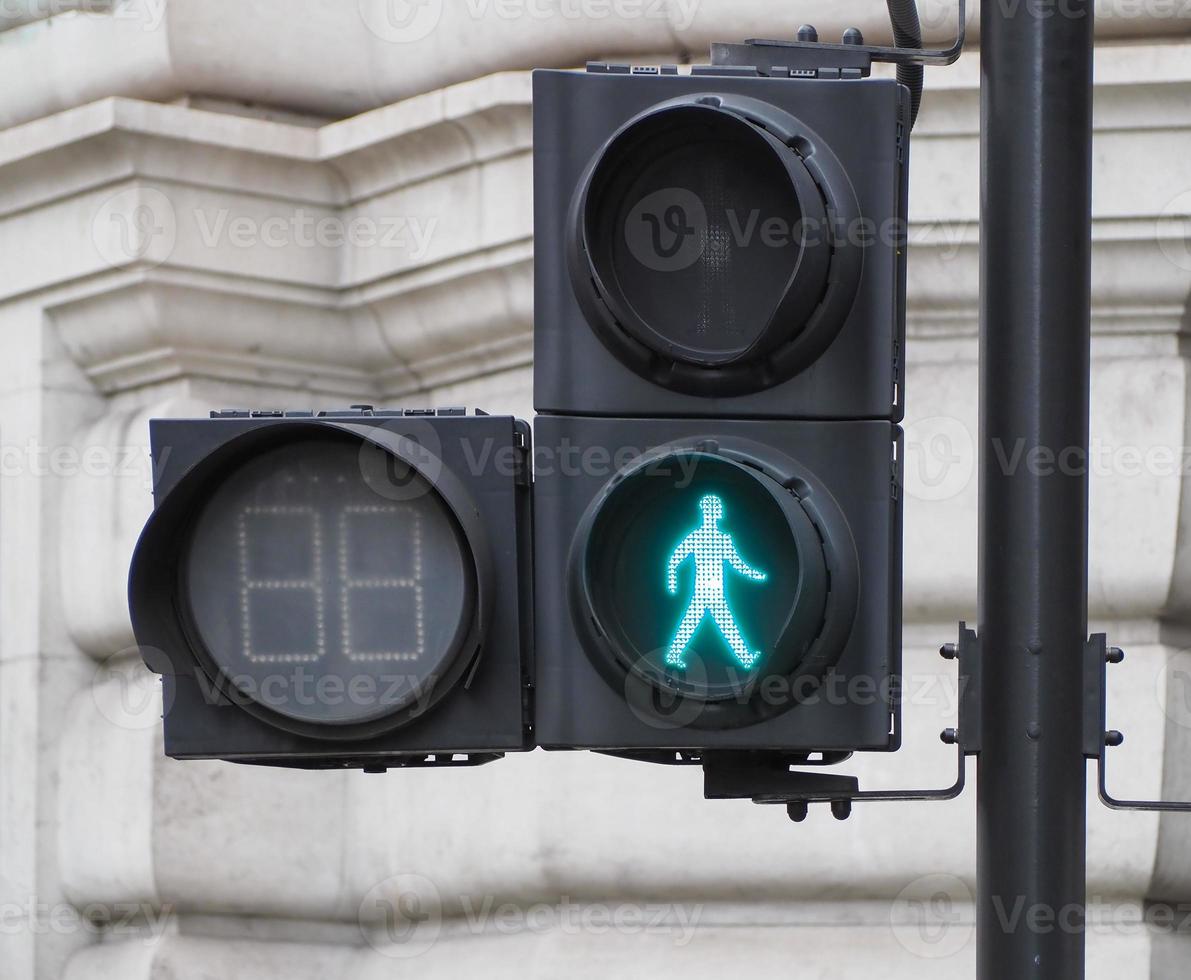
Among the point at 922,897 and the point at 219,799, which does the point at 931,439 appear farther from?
the point at 219,799

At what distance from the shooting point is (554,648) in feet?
7.61

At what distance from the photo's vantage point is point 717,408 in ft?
7.56
